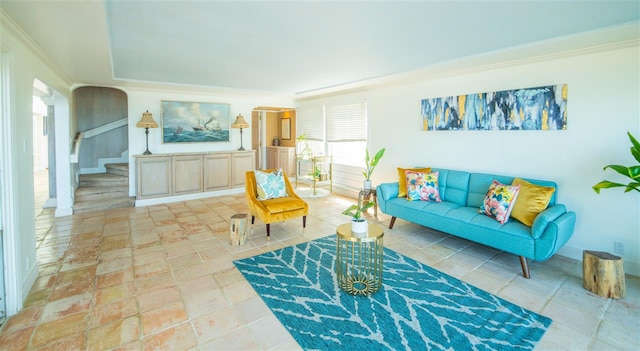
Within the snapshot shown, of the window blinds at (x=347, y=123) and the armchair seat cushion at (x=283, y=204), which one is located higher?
the window blinds at (x=347, y=123)

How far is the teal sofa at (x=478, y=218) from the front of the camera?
3.10 m

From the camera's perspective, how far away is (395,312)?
102 inches

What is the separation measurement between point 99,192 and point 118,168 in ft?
2.84

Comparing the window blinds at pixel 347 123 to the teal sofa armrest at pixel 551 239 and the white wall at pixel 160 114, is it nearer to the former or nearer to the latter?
the white wall at pixel 160 114

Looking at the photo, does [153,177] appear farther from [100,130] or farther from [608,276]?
[608,276]

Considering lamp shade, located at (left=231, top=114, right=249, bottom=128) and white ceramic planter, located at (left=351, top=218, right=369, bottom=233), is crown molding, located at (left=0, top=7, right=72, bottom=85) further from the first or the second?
lamp shade, located at (left=231, top=114, right=249, bottom=128)

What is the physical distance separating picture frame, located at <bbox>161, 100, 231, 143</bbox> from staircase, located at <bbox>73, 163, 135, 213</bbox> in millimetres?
1271

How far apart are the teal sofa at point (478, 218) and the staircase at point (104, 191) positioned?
5115 millimetres

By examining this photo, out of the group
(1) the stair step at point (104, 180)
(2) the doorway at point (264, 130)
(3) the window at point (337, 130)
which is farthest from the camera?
(2) the doorway at point (264, 130)

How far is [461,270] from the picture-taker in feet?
11.1

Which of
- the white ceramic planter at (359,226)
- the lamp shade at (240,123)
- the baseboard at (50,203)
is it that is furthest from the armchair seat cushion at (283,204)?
the baseboard at (50,203)

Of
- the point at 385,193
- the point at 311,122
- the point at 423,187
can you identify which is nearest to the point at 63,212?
the point at 311,122

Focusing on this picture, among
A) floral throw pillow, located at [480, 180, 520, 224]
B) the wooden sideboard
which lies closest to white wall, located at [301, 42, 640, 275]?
floral throw pillow, located at [480, 180, 520, 224]

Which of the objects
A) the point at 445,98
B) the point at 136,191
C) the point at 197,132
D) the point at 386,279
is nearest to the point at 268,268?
the point at 386,279
